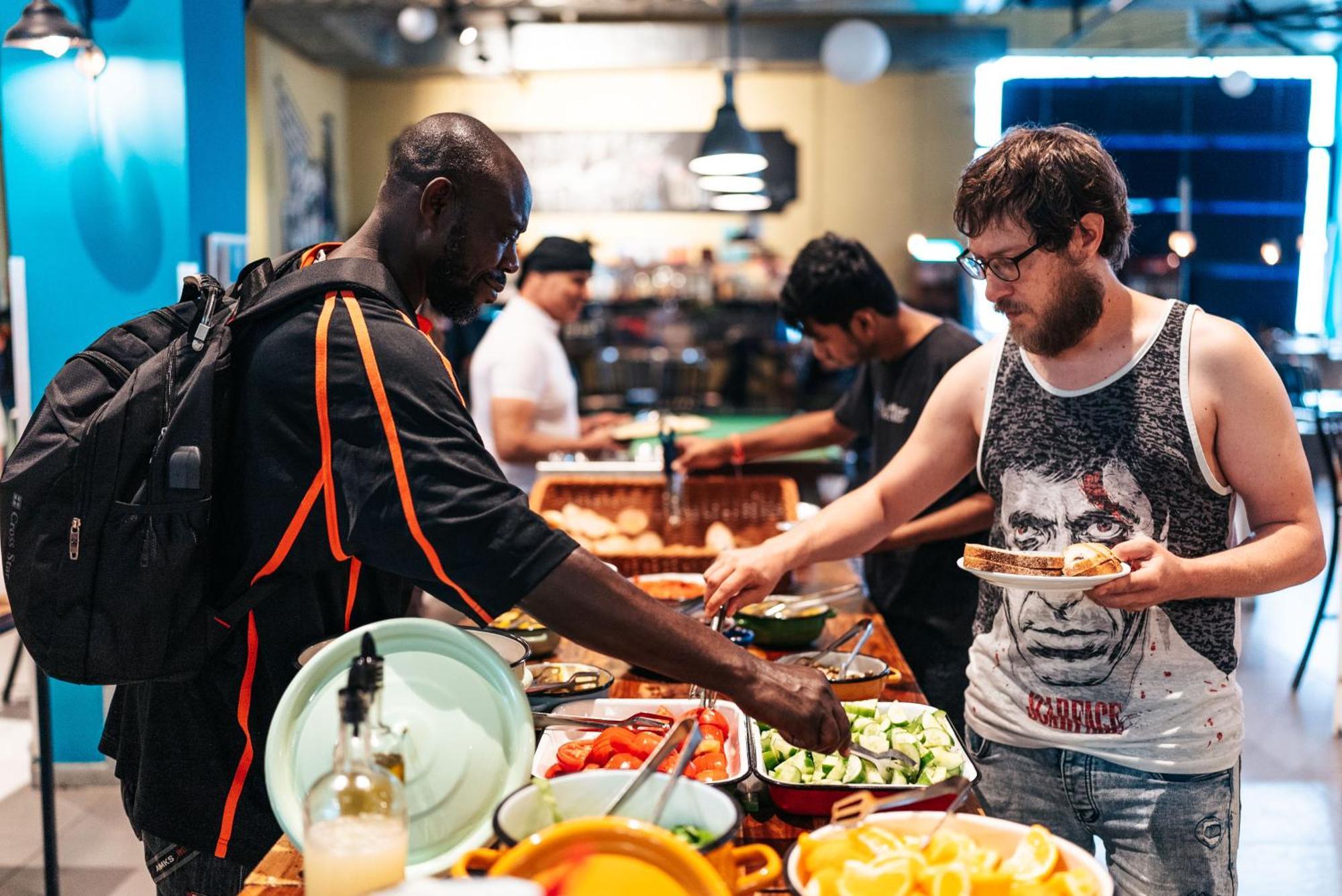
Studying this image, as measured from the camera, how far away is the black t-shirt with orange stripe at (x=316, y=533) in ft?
4.51

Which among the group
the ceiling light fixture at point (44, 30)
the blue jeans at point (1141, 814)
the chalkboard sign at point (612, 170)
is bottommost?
the blue jeans at point (1141, 814)

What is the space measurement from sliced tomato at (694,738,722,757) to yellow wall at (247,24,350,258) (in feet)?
29.6

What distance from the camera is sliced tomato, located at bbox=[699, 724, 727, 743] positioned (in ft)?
5.70

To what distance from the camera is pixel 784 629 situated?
98.7 inches

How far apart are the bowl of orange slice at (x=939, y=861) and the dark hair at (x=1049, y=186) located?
91 cm

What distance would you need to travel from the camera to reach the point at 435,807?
130 centimetres

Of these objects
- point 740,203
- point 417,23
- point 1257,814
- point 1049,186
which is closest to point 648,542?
point 1049,186

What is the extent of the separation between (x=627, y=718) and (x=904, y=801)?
1.89 ft

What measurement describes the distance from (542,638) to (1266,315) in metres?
13.6

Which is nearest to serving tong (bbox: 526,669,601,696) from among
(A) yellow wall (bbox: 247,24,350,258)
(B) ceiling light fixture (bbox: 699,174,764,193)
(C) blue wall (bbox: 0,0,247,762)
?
(C) blue wall (bbox: 0,0,247,762)

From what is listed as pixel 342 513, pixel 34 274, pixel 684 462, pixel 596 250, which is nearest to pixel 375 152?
pixel 596 250

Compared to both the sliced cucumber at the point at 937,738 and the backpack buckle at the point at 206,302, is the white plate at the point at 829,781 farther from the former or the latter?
the backpack buckle at the point at 206,302

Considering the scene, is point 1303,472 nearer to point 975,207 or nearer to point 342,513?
point 975,207

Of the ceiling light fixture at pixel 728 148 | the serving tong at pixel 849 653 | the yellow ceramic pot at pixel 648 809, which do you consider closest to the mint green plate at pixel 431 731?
the yellow ceramic pot at pixel 648 809
